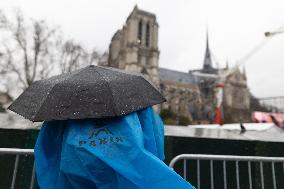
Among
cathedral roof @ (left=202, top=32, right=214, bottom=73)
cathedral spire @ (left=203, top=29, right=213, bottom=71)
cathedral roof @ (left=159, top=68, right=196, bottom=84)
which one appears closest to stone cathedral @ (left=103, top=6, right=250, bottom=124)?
cathedral roof @ (left=159, top=68, right=196, bottom=84)

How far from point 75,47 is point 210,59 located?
301ft

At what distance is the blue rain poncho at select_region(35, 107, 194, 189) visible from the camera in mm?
1840

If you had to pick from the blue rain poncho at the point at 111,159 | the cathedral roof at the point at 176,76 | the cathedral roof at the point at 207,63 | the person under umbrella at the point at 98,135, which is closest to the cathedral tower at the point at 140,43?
the cathedral roof at the point at 176,76

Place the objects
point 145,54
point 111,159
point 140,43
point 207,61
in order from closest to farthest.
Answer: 1. point 111,159
2. point 140,43
3. point 145,54
4. point 207,61

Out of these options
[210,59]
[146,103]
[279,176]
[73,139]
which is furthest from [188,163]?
[210,59]

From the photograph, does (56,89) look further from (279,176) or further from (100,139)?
(279,176)

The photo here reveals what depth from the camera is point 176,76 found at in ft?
336

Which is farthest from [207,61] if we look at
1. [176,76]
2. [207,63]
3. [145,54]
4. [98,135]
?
[98,135]

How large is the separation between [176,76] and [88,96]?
10114cm

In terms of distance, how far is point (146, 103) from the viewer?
6.96 ft

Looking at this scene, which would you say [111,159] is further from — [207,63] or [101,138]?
[207,63]

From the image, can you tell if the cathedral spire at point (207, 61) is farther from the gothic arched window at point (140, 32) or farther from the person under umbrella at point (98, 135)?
the person under umbrella at point (98, 135)

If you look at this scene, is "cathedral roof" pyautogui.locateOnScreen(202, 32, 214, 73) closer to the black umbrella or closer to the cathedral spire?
the cathedral spire

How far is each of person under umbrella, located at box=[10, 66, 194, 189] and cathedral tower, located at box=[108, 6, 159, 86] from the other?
76.1 meters
